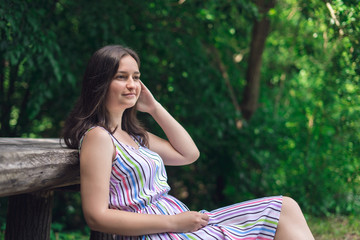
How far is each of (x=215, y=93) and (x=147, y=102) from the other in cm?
210

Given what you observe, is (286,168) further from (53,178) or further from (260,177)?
(53,178)

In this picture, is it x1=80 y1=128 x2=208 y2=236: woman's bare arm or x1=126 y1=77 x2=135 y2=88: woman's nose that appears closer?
x1=80 y1=128 x2=208 y2=236: woman's bare arm

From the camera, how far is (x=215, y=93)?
4.41 meters

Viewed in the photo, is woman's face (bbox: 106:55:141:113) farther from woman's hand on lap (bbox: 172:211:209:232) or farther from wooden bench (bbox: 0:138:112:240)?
woman's hand on lap (bbox: 172:211:209:232)

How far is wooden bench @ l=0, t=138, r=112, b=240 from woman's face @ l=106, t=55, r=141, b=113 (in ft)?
1.01

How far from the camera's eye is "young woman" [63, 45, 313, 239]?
1.67 meters

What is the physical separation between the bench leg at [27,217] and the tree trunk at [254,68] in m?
3.40

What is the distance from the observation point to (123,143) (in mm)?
1966

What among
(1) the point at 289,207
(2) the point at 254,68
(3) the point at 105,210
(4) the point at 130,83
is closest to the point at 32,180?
(3) the point at 105,210

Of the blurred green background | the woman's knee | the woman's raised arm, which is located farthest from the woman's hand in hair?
the blurred green background

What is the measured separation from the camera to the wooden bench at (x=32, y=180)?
149cm

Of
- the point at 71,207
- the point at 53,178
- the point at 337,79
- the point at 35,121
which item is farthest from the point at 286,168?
the point at 53,178

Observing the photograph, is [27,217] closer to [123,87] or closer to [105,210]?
[105,210]

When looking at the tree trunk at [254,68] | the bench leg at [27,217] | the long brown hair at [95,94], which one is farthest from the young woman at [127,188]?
the tree trunk at [254,68]
